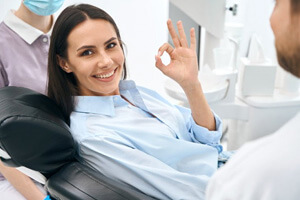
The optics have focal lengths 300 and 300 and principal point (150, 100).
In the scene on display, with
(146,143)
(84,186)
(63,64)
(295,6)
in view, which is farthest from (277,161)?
(63,64)

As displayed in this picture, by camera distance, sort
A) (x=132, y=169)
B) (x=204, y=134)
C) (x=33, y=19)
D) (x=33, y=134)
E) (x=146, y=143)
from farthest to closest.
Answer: (x=33, y=19) < (x=204, y=134) < (x=146, y=143) < (x=132, y=169) < (x=33, y=134)

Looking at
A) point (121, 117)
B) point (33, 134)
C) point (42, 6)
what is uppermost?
point (42, 6)

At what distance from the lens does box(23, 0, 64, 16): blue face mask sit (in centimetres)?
125

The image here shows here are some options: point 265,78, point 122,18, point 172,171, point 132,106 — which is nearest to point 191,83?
point 132,106

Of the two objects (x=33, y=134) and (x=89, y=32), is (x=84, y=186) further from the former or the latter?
(x=89, y=32)

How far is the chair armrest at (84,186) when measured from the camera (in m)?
0.82

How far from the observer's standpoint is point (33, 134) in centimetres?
82

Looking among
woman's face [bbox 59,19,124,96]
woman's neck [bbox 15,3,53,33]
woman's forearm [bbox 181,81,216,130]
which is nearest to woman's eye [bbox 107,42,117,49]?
woman's face [bbox 59,19,124,96]

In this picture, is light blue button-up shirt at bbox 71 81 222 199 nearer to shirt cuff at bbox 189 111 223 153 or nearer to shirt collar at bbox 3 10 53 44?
shirt cuff at bbox 189 111 223 153

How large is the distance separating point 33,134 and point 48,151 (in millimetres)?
76

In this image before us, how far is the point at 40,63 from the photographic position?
4.34ft

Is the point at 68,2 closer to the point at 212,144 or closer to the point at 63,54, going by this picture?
the point at 63,54

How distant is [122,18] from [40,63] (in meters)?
1.11

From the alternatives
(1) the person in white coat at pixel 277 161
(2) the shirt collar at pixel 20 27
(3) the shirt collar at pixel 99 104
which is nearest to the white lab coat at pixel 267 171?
(1) the person in white coat at pixel 277 161
